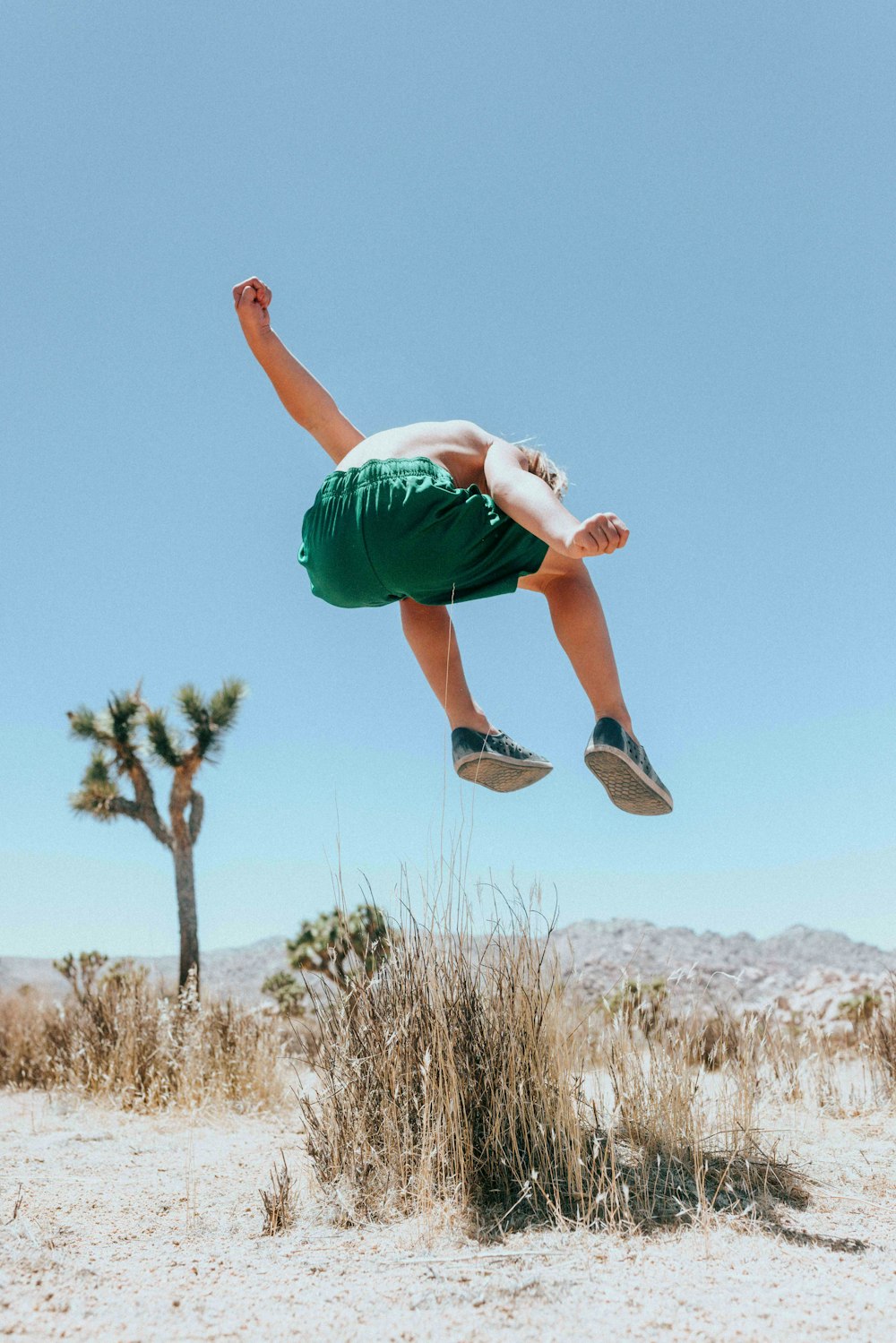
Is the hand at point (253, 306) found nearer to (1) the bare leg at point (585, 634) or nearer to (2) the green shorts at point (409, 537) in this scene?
(2) the green shorts at point (409, 537)

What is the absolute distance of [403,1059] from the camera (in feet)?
10.4

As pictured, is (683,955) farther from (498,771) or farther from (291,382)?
(291,382)

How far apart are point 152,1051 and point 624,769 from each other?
5.20 m

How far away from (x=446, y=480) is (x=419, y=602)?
1.62ft

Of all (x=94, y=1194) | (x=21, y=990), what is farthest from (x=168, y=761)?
(x=94, y=1194)

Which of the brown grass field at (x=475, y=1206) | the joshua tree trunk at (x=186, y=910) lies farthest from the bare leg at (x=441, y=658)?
the joshua tree trunk at (x=186, y=910)

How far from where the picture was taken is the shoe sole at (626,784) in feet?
9.91

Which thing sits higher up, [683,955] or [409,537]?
[409,537]

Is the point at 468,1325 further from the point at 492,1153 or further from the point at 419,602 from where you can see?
the point at 419,602

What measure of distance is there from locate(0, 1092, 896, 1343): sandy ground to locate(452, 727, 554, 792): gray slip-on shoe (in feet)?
4.37

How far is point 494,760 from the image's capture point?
10.7 feet

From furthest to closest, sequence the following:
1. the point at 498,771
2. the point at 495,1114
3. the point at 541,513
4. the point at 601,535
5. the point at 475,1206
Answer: the point at 498,771
the point at 495,1114
the point at 475,1206
the point at 541,513
the point at 601,535

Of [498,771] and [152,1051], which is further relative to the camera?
[152,1051]

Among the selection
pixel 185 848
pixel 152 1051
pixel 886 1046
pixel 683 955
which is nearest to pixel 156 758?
pixel 185 848
